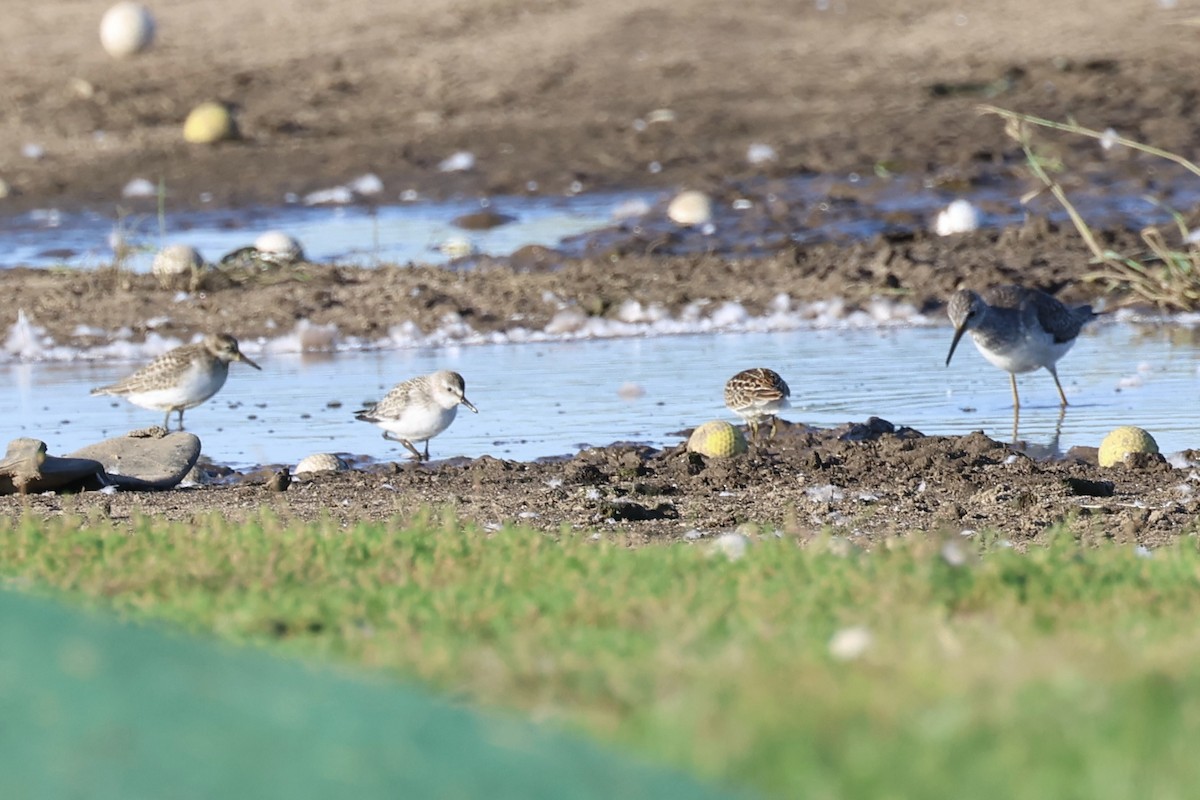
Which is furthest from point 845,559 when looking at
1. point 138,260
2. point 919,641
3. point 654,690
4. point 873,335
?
point 138,260

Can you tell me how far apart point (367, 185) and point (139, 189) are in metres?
2.88

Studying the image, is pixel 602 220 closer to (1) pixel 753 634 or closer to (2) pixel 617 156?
(2) pixel 617 156

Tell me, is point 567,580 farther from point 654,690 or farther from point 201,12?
point 201,12

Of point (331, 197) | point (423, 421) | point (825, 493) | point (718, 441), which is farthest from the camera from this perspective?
point (331, 197)

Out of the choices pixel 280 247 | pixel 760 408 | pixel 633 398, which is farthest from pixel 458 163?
pixel 760 408

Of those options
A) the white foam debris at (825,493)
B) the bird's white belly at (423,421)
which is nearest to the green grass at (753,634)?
the white foam debris at (825,493)

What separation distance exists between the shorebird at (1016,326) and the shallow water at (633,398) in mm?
306

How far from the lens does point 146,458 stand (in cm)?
1092

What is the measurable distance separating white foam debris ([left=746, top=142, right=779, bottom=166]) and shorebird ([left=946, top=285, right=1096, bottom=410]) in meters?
10.8

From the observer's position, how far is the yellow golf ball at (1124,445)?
10609 mm

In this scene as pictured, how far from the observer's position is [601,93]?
29.8 metres

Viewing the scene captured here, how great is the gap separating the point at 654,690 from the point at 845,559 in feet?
7.01

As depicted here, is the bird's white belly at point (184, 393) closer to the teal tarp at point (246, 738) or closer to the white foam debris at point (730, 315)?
the white foam debris at point (730, 315)

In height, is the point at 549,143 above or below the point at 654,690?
above
